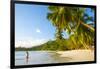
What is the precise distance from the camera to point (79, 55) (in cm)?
248

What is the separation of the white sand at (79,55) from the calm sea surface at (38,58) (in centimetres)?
5

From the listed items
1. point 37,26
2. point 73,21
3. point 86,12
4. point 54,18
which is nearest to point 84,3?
point 86,12

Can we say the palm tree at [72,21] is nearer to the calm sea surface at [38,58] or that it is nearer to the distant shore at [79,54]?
the distant shore at [79,54]

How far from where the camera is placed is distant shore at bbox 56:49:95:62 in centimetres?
242

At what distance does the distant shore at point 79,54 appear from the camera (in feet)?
7.94

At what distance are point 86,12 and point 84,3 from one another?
0.38 feet

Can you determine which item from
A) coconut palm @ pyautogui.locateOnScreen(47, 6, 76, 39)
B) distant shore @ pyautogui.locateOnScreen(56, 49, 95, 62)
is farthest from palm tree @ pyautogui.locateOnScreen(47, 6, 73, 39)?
distant shore @ pyautogui.locateOnScreen(56, 49, 95, 62)

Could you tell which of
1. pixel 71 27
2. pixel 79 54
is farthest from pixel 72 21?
pixel 79 54

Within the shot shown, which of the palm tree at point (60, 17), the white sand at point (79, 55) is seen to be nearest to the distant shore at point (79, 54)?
the white sand at point (79, 55)

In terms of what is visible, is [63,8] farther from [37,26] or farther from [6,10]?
[6,10]

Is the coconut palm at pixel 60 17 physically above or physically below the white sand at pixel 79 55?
above

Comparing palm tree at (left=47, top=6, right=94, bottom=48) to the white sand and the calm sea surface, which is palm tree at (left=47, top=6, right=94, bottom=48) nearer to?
the white sand

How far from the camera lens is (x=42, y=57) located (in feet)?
7.61

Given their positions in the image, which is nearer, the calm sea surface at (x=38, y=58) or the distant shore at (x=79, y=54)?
the calm sea surface at (x=38, y=58)
